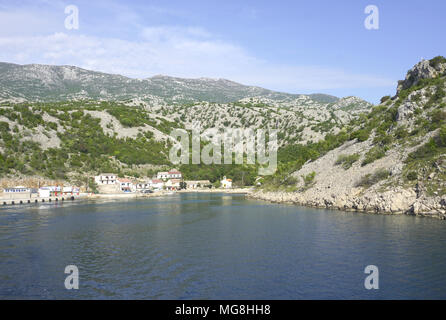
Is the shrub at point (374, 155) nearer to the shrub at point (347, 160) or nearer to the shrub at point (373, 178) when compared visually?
the shrub at point (347, 160)

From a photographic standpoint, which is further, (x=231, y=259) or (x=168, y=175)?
(x=168, y=175)

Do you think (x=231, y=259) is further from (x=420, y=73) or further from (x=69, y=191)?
(x=69, y=191)

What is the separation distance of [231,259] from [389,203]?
27.9m

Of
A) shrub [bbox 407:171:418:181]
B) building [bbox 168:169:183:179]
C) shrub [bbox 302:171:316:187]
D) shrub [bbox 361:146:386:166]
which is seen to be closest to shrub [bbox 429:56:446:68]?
shrub [bbox 361:146:386:166]

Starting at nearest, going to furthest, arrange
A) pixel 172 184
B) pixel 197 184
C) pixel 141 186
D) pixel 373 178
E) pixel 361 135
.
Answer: pixel 373 178
pixel 361 135
pixel 141 186
pixel 172 184
pixel 197 184

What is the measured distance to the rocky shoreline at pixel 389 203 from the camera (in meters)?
40.0

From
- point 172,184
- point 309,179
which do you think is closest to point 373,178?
point 309,179

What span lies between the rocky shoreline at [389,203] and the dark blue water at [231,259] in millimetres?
2476

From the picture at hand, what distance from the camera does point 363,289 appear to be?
1917 centimetres

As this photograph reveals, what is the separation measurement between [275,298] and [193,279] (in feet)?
17.8

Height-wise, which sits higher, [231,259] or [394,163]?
[394,163]

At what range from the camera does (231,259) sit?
84.8 feet

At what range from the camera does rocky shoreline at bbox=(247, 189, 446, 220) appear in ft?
131
